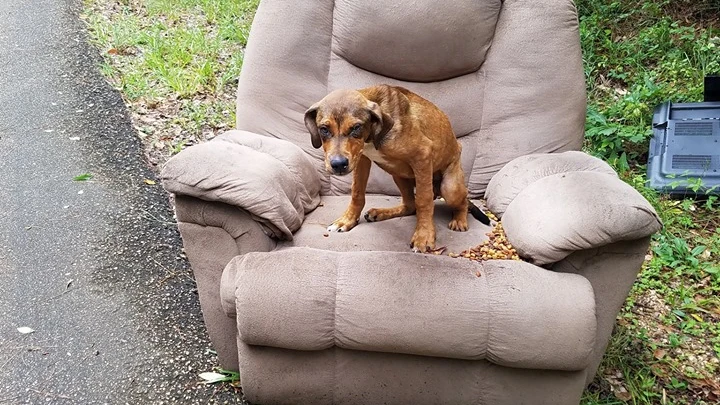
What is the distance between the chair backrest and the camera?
12.0ft

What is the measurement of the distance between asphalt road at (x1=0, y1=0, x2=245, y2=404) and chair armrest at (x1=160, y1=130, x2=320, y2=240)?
0.97 m

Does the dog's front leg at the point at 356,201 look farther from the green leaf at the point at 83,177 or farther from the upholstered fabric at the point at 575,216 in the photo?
the green leaf at the point at 83,177

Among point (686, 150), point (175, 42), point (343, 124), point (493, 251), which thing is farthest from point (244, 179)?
point (175, 42)

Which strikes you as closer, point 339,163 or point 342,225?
point 339,163

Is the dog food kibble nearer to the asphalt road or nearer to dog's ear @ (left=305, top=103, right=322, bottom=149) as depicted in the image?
dog's ear @ (left=305, top=103, right=322, bottom=149)

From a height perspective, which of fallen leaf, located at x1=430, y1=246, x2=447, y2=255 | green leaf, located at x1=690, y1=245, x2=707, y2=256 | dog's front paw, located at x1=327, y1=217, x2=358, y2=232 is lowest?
green leaf, located at x1=690, y1=245, x2=707, y2=256

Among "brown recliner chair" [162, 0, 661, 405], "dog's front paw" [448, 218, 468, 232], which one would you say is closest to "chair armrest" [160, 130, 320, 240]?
"brown recliner chair" [162, 0, 661, 405]

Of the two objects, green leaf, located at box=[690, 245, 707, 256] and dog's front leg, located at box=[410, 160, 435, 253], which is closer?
dog's front leg, located at box=[410, 160, 435, 253]

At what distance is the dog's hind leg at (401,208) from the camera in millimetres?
3363

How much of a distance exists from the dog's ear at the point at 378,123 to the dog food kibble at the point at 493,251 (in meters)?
0.66

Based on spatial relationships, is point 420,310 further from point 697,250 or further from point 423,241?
point 697,250

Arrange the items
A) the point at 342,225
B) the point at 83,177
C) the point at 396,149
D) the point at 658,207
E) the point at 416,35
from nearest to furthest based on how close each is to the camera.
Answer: the point at 396,149
the point at 342,225
the point at 416,35
the point at 658,207
the point at 83,177

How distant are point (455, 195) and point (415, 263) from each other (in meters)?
0.67

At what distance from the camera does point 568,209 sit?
2771 millimetres
